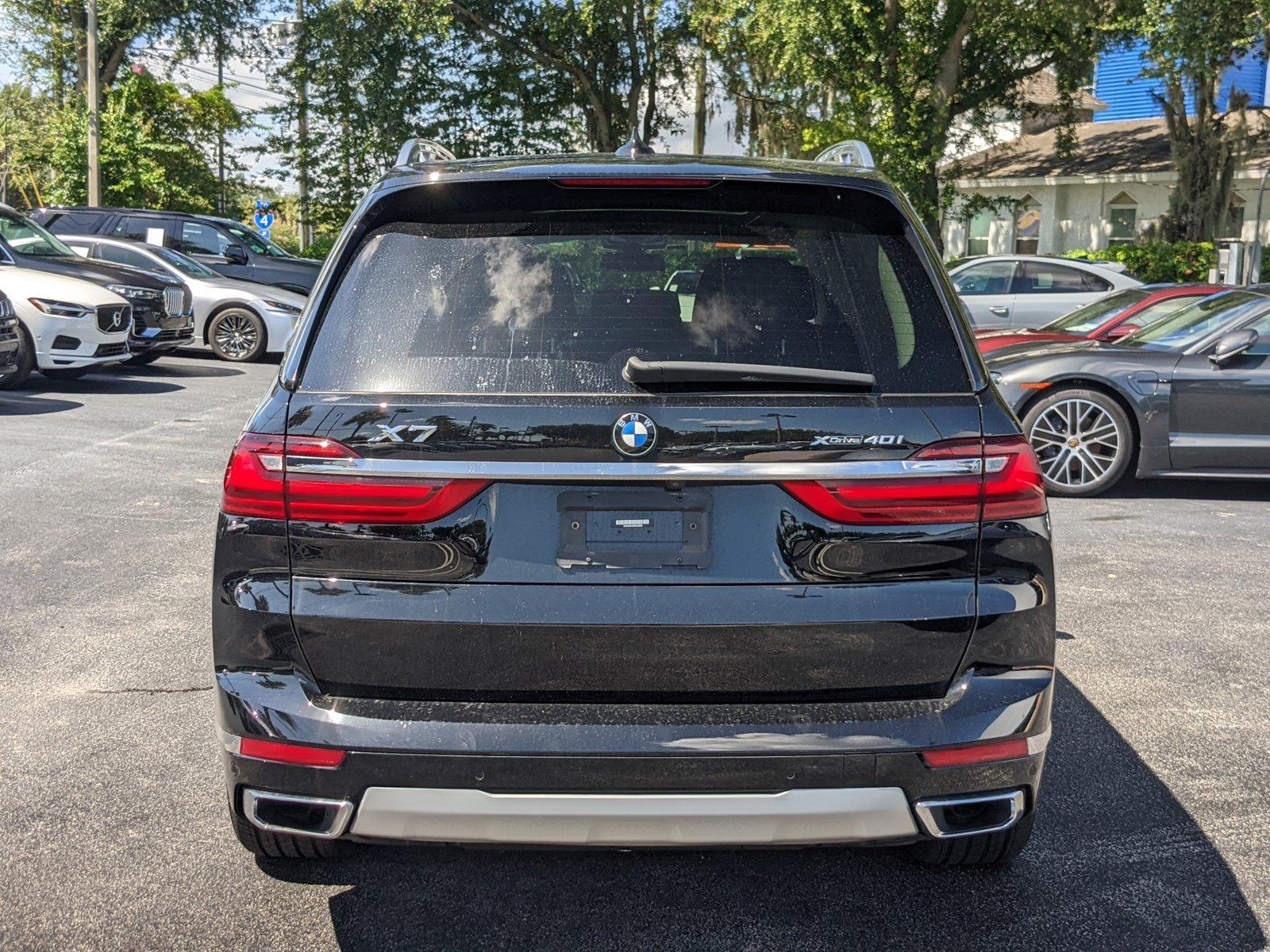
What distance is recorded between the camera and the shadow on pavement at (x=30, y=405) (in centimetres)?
1222

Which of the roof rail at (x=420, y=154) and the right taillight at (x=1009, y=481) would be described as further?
the roof rail at (x=420, y=154)

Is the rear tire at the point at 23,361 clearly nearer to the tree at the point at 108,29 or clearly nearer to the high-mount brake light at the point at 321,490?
the high-mount brake light at the point at 321,490

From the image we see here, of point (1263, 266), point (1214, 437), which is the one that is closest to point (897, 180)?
point (1263, 266)

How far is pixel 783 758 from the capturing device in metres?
2.73

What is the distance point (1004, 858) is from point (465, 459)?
5.70 feet

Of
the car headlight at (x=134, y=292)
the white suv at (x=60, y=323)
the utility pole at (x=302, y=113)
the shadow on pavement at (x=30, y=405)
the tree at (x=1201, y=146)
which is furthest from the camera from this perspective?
the utility pole at (x=302, y=113)

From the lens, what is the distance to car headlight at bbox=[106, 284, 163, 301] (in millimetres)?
15062

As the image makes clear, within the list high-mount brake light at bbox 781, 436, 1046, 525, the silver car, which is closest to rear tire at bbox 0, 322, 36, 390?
the silver car

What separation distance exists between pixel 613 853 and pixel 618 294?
163 centimetres

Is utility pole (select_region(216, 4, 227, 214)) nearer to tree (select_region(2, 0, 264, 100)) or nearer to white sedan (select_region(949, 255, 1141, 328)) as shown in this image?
tree (select_region(2, 0, 264, 100))

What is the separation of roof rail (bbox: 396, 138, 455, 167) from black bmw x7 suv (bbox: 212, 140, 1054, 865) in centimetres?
82

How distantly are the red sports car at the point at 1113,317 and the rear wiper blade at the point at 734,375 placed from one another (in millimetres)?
7924

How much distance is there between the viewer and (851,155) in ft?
13.1

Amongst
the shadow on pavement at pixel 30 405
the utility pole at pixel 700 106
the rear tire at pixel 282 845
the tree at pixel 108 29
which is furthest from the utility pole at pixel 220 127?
the rear tire at pixel 282 845
